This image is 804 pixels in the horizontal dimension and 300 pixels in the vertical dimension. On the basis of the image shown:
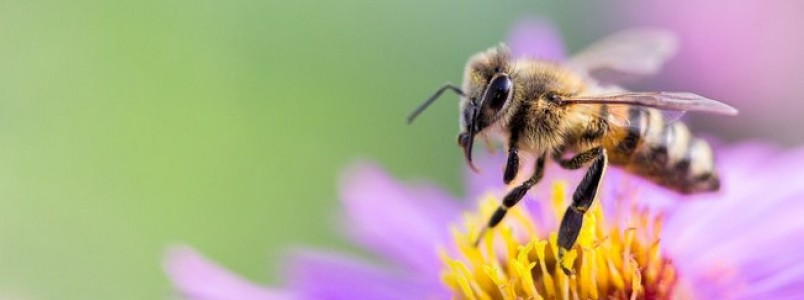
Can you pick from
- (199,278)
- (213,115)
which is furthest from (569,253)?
(213,115)

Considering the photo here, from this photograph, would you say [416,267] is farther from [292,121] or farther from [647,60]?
[292,121]

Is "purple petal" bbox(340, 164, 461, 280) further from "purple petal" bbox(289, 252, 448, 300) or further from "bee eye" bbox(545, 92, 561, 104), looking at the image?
"bee eye" bbox(545, 92, 561, 104)

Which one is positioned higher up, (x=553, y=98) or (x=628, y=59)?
(x=628, y=59)

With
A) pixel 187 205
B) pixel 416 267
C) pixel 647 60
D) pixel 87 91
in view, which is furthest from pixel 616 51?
pixel 87 91

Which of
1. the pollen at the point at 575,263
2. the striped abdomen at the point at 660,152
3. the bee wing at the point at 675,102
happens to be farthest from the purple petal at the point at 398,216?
the bee wing at the point at 675,102

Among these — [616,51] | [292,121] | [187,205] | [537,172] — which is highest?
[292,121]

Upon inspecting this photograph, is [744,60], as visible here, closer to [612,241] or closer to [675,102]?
[612,241]
